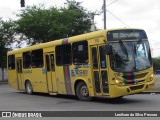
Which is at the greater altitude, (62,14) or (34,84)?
(62,14)

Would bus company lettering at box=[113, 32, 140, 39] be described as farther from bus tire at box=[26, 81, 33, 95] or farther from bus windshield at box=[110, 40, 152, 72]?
bus tire at box=[26, 81, 33, 95]

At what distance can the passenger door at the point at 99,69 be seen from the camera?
17203mm

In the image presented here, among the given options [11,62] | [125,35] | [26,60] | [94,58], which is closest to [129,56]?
[125,35]

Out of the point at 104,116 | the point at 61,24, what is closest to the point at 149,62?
the point at 104,116

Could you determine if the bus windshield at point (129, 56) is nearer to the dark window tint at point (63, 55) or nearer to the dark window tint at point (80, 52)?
the dark window tint at point (80, 52)

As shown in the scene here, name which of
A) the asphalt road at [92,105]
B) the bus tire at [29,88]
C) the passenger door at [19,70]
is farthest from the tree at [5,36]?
the asphalt road at [92,105]

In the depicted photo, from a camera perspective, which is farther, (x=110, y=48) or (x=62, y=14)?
(x=62, y=14)

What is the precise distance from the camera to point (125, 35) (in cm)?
1753

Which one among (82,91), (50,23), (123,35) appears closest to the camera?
(123,35)

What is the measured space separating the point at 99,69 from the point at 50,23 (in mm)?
34147

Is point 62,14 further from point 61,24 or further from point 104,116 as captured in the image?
point 104,116

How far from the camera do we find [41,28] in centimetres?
5066

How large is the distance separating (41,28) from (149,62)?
34.1m

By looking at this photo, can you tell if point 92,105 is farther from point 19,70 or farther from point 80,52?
point 19,70
